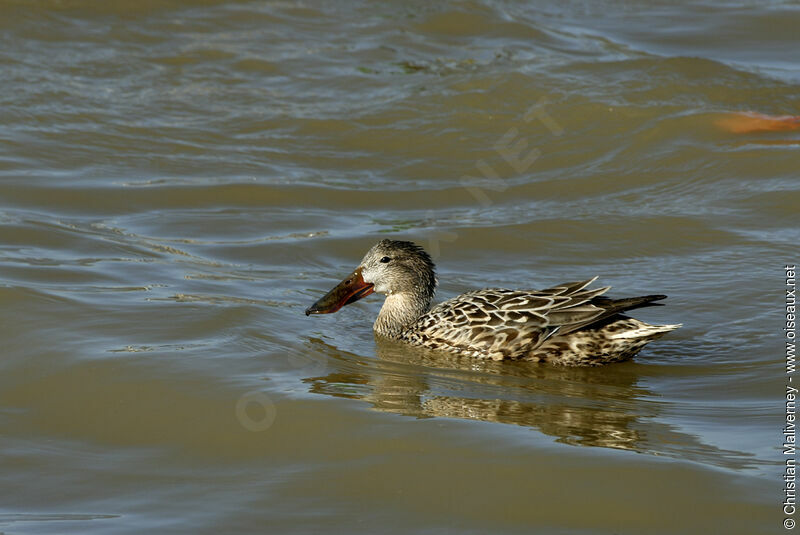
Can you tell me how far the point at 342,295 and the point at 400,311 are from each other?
463 mm

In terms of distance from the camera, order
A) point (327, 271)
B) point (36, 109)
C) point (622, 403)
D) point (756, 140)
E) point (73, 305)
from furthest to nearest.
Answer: point (36, 109)
point (756, 140)
point (327, 271)
point (73, 305)
point (622, 403)

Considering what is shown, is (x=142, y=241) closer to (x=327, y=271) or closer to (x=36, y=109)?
(x=327, y=271)

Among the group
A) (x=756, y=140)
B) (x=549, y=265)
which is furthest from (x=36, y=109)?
(x=756, y=140)

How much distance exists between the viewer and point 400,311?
8.84 meters

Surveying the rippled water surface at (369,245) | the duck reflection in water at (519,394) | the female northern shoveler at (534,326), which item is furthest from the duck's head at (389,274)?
the duck reflection in water at (519,394)

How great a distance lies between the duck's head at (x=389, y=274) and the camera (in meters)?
8.85

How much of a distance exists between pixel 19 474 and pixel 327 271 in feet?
14.4

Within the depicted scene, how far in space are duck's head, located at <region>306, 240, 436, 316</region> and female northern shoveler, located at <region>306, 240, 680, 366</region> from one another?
0.18 m

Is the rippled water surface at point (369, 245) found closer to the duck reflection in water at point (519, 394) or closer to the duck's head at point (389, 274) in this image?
the duck reflection in water at point (519, 394)

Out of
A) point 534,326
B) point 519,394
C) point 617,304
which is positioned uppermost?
point 617,304

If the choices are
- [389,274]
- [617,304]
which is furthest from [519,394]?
[389,274]

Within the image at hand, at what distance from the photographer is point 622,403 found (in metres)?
7.03

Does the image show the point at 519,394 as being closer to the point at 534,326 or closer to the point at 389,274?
the point at 534,326

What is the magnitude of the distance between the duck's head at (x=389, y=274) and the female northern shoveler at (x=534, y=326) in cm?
18
